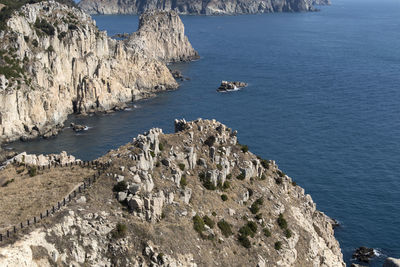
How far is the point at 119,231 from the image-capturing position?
180 ft

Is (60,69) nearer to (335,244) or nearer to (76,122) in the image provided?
(76,122)

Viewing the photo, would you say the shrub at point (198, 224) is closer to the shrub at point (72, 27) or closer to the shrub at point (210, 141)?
the shrub at point (210, 141)

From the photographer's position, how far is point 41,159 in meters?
75.4

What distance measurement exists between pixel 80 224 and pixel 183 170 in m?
18.8

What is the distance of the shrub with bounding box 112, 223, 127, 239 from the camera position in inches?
2154

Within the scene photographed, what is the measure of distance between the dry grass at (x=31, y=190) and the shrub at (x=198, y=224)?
13310 millimetres

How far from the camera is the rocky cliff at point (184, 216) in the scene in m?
53.2

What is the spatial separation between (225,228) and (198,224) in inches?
189

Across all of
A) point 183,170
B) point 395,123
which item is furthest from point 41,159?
point 395,123

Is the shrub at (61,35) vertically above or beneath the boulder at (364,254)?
above

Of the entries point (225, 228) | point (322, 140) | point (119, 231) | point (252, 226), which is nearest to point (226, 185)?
point (252, 226)

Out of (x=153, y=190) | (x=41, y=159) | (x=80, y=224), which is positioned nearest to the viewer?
(x=80, y=224)

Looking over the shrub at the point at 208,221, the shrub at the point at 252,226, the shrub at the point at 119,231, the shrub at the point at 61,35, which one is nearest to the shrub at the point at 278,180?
the shrub at the point at 252,226

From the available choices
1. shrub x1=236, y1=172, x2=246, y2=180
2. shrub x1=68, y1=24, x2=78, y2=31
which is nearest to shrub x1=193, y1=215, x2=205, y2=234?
shrub x1=236, y1=172, x2=246, y2=180
